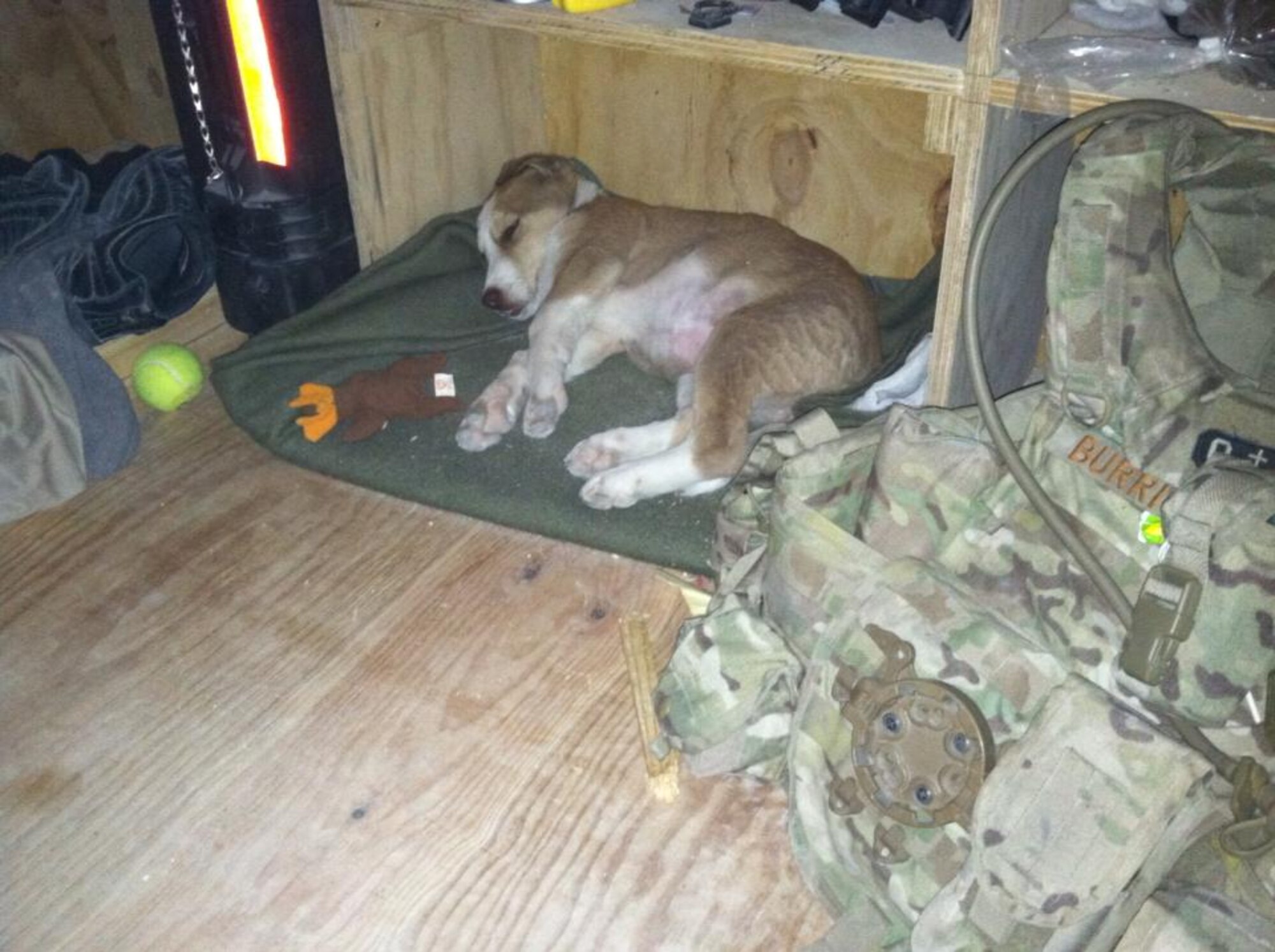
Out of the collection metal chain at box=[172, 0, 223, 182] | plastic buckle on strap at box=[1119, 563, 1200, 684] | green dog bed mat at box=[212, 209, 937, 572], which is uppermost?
metal chain at box=[172, 0, 223, 182]

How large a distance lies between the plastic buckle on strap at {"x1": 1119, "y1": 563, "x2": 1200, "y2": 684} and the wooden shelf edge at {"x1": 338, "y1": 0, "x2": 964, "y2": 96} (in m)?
0.83

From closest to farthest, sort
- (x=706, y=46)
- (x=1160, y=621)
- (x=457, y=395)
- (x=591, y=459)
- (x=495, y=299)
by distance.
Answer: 1. (x=1160, y=621)
2. (x=706, y=46)
3. (x=591, y=459)
4. (x=457, y=395)
5. (x=495, y=299)

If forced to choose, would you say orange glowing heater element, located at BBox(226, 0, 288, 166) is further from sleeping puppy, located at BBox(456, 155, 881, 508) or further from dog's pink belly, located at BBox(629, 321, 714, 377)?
dog's pink belly, located at BBox(629, 321, 714, 377)

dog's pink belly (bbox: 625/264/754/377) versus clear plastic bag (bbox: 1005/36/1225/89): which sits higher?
clear plastic bag (bbox: 1005/36/1225/89)

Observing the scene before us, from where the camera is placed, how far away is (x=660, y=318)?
8.11 feet

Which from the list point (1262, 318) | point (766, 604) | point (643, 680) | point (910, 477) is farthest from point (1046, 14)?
point (643, 680)

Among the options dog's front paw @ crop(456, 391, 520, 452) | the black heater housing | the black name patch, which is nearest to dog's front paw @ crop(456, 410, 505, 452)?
dog's front paw @ crop(456, 391, 520, 452)

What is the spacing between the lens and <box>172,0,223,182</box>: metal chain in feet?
7.23

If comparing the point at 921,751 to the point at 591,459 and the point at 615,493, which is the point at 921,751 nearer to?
the point at 615,493

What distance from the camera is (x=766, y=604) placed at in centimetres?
160

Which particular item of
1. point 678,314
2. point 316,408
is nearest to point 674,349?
point 678,314

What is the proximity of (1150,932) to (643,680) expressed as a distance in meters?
0.81

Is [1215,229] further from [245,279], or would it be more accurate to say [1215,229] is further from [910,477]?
→ [245,279]

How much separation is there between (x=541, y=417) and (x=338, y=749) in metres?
0.89
